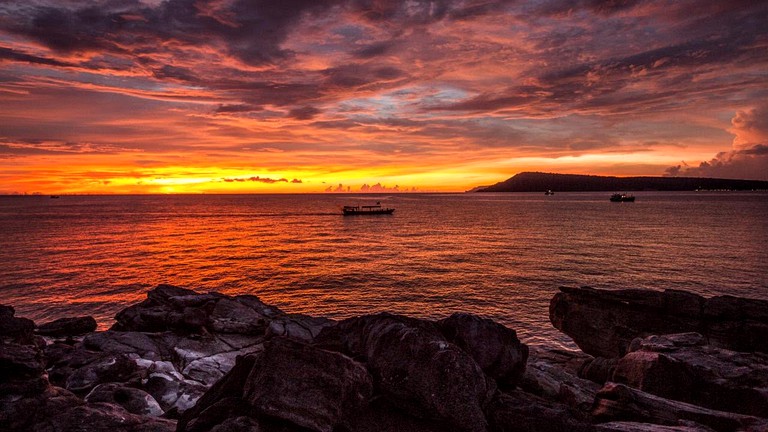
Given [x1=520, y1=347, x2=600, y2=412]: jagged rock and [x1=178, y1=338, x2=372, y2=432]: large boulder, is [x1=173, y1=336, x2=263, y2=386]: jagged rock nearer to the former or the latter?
[x1=178, y1=338, x2=372, y2=432]: large boulder

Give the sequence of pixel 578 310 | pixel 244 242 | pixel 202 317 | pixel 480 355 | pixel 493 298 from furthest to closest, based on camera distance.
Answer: pixel 244 242 → pixel 493 298 → pixel 578 310 → pixel 202 317 → pixel 480 355

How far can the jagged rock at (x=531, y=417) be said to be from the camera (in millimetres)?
8305

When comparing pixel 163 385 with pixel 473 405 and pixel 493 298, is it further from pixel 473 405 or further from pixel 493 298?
pixel 493 298

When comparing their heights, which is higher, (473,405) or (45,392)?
(473,405)

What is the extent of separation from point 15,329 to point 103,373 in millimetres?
8415

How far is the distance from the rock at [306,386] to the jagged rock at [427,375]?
618 millimetres

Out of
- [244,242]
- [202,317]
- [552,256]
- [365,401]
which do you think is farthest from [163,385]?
[244,242]

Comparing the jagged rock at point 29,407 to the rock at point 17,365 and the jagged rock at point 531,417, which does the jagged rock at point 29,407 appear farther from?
the jagged rock at point 531,417

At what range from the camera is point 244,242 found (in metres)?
79.2

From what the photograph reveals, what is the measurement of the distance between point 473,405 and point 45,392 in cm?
1177

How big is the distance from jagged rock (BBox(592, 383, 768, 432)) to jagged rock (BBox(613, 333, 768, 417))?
2135 mm

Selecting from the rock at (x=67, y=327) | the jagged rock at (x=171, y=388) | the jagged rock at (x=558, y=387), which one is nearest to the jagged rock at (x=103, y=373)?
the jagged rock at (x=171, y=388)

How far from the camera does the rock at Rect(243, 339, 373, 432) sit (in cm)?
790

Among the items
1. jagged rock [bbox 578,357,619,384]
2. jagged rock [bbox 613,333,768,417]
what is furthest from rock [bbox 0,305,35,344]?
jagged rock [bbox 578,357,619,384]
